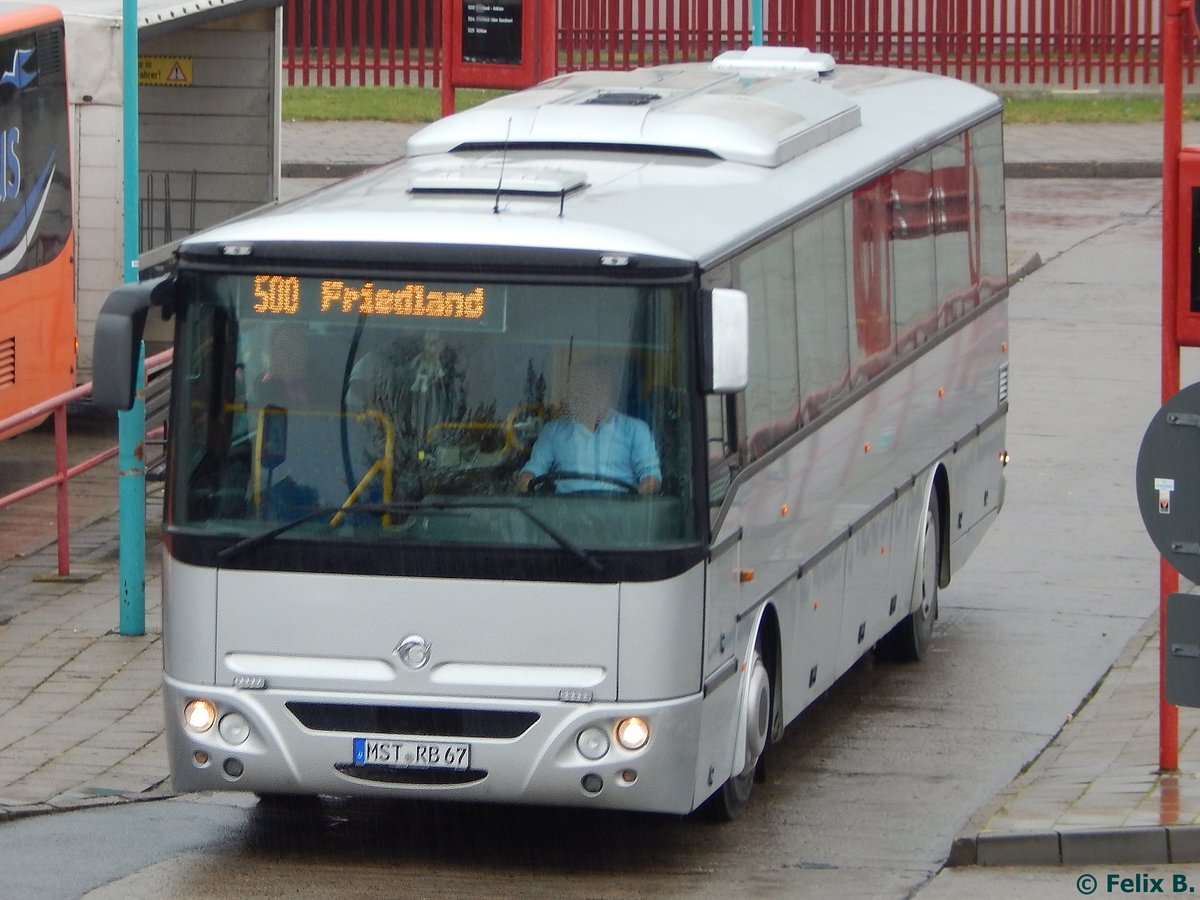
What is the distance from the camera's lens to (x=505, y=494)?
28.0ft

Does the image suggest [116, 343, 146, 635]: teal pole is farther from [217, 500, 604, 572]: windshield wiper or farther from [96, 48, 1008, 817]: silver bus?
[217, 500, 604, 572]: windshield wiper

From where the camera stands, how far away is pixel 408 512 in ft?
28.0

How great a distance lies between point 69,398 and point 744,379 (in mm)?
6653

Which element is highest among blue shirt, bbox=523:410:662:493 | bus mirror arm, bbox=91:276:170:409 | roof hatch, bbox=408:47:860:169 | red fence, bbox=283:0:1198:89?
red fence, bbox=283:0:1198:89

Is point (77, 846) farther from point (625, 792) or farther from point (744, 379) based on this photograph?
point (744, 379)

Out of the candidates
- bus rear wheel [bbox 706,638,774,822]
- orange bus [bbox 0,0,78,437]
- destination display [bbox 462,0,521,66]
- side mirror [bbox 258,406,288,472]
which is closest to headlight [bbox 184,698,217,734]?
side mirror [bbox 258,406,288,472]

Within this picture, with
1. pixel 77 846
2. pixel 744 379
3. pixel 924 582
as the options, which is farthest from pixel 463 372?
pixel 924 582

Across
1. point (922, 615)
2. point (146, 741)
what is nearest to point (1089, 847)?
point (922, 615)

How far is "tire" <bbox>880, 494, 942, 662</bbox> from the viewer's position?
1253 centimetres

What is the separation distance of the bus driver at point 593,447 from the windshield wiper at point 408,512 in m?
0.13

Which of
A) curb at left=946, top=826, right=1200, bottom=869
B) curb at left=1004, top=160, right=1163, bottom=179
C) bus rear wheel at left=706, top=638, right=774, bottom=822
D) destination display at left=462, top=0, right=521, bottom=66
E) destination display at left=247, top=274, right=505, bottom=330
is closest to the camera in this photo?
destination display at left=247, top=274, right=505, bottom=330

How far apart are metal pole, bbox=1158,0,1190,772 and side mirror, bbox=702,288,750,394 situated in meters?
1.67

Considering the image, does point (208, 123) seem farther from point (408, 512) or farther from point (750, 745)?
point (408, 512)

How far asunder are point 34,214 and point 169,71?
4231 millimetres
